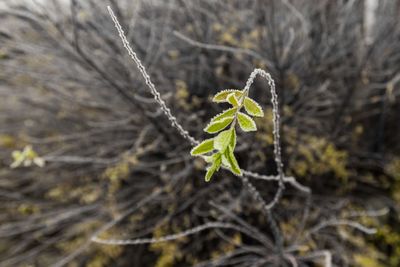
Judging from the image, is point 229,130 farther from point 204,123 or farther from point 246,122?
point 204,123

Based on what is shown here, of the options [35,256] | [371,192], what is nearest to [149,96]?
[35,256]

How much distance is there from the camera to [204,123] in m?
2.54

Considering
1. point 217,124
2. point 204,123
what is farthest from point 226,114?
point 204,123

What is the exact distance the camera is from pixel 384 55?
8.67 ft

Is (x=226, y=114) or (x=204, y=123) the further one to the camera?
(x=204, y=123)

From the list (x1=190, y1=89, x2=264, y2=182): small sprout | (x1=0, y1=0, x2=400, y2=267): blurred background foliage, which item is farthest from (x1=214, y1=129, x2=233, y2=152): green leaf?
(x1=0, y1=0, x2=400, y2=267): blurred background foliage

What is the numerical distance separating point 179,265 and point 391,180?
195cm

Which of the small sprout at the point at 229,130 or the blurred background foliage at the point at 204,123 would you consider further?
the blurred background foliage at the point at 204,123

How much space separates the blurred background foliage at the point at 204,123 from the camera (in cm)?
241

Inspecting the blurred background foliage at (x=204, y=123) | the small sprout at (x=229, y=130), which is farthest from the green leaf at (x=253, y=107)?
the blurred background foliage at (x=204, y=123)

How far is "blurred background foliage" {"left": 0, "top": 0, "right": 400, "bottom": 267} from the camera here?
2.41 m

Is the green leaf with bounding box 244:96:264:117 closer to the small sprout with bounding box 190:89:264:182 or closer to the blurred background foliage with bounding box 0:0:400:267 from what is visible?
the small sprout with bounding box 190:89:264:182

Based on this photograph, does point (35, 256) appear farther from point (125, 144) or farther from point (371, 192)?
point (371, 192)

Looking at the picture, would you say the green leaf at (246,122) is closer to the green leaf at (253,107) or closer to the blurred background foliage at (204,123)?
the green leaf at (253,107)
